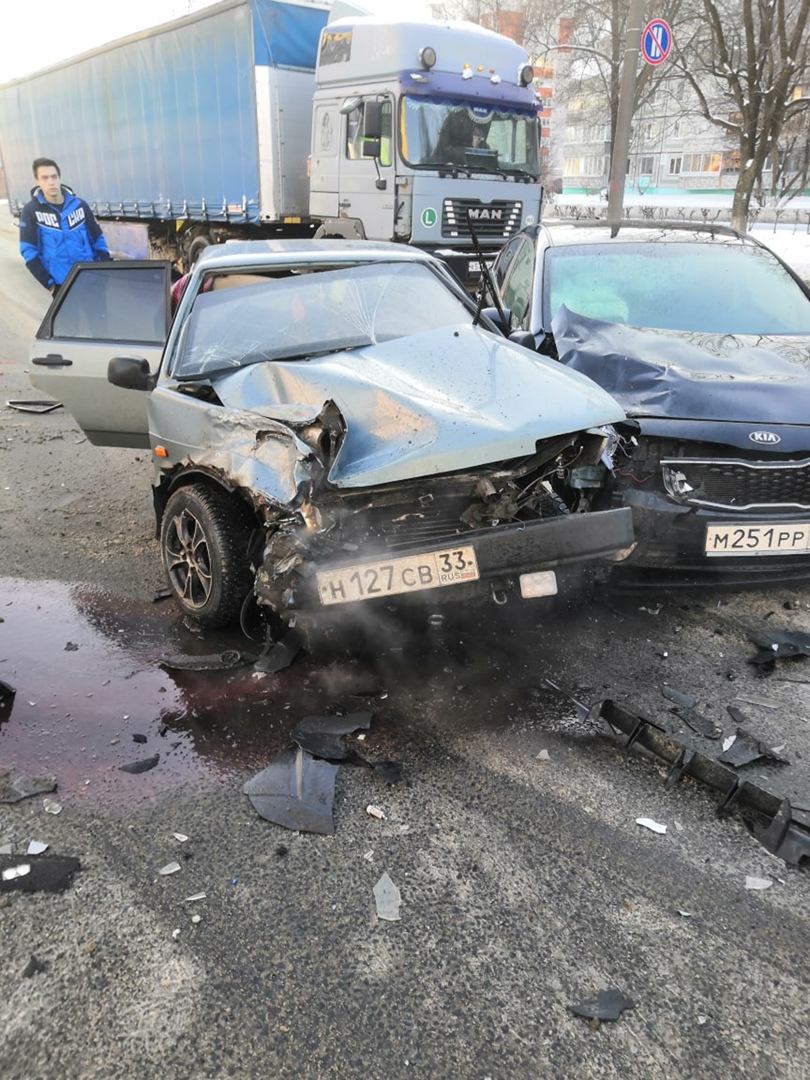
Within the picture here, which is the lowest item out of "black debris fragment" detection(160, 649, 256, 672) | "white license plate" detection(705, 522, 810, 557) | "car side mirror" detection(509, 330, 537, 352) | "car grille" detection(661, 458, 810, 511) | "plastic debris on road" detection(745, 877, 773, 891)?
"plastic debris on road" detection(745, 877, 773, 891)

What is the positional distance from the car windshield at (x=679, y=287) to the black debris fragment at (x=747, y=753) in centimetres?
253

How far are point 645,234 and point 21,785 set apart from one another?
16.2ft

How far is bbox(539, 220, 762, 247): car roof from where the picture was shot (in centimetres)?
538

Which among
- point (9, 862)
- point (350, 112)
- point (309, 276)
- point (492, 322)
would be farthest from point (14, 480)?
point (350, 112)

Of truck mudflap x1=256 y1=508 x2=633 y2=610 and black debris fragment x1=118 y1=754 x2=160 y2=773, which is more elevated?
truck mudflap x1=256 y1=508 x2=633 y2=610

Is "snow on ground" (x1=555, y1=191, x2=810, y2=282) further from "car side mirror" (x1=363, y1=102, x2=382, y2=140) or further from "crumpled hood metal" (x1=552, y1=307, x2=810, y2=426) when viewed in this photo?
"crumpled hood metal" (x1=552, y1=307, x2=810, y2=426)

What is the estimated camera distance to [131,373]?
4160mm

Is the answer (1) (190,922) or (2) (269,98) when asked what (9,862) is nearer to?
(1) (190,922)

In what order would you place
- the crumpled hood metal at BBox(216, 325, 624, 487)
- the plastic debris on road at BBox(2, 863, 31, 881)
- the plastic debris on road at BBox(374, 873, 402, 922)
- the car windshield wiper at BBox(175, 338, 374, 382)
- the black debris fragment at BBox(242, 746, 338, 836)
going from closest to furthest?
1. the plastic debris on road at BBox(374, 873, 402, 922)
2. the plastic debris on road at BBox(2, 863, 31, 881)
3. the black debris fragment at BBox(242, 746, 338, 836)
4. the crumpled hood metal at BBox(216, 325, 624, 487)
5. the car windshield wiper at BBox(175, 338, 374, 382)

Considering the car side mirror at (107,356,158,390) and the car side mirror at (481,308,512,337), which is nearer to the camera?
the car side mirror at (107,356,158,390)

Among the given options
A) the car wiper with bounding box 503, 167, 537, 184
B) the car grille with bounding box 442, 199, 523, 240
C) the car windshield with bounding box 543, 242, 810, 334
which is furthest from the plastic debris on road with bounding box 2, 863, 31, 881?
the car wiper with bounding box 503, 167, 537, 184

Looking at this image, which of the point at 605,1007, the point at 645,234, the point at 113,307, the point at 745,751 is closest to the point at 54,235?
the point at 113,307

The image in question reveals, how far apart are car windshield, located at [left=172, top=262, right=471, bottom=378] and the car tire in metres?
0.66

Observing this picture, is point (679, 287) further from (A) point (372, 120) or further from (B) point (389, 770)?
(A) point (372, 120)
